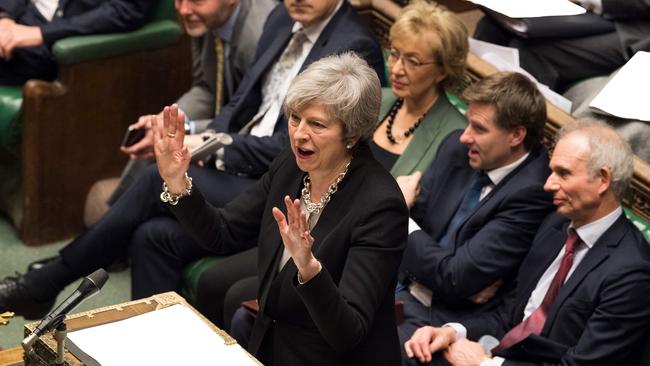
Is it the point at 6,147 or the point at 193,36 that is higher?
the point at 193,36

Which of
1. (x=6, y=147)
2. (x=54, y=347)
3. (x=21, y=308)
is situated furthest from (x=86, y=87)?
(x=54, y=347)

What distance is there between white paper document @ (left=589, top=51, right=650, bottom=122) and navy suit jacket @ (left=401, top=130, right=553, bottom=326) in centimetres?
115

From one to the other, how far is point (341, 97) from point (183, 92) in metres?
2.33

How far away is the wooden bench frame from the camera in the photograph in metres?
3.23

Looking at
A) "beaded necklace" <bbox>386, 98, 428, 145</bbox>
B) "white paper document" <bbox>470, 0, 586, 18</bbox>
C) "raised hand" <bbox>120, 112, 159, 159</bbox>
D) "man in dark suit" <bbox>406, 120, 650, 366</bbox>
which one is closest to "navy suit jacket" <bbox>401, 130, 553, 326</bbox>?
"man in dark suit" <bbox>406, 120, 650, 366</bbox>

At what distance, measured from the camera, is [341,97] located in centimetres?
273

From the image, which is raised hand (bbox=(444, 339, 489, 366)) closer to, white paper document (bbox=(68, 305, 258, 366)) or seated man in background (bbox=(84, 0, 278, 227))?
white paper document (bbox=(68, 305, 258, 366))

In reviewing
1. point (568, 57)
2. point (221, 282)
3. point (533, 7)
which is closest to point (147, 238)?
point (221, 282)

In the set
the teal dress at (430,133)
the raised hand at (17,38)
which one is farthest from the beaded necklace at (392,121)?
the raised hand at (17,38)

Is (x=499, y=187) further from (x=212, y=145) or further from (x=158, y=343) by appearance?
(x=158, y=343)

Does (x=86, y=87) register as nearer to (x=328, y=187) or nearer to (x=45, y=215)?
(x=45, y=215)

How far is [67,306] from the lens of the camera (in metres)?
2.26

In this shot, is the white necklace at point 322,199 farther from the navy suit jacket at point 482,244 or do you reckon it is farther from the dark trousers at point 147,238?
the dark trousers at point 147,238

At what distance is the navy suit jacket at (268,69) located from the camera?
12.7 feet
